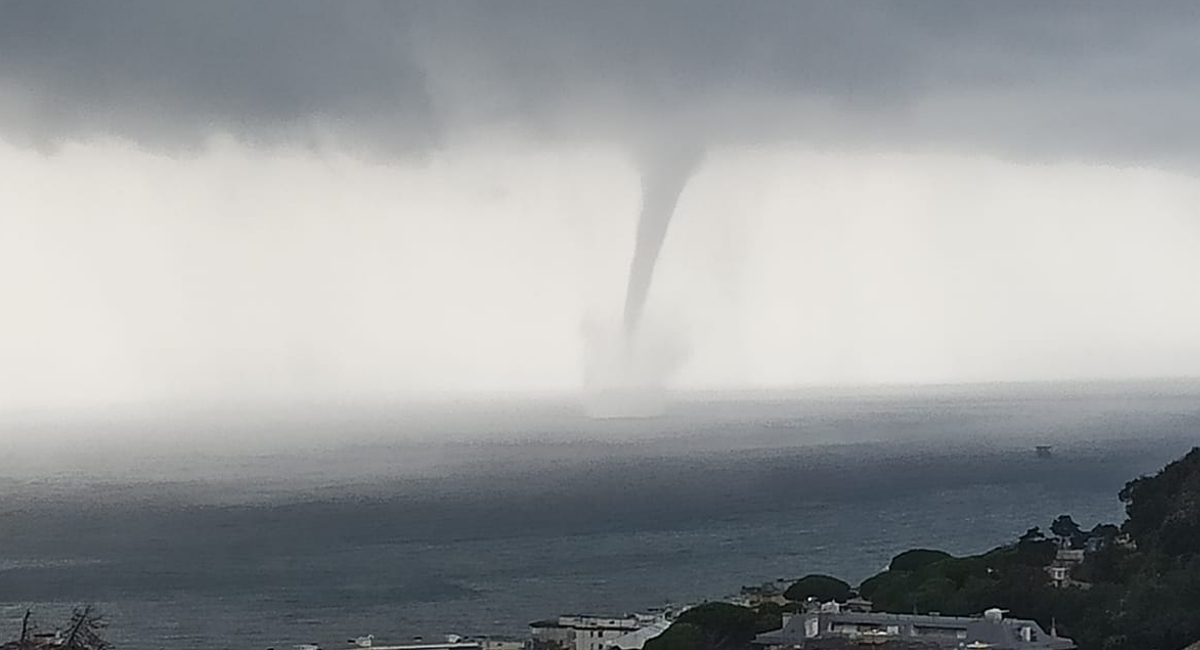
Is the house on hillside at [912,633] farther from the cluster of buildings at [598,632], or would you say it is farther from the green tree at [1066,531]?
the green tree at [1066,531]

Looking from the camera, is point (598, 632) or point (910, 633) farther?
point (598, 632)

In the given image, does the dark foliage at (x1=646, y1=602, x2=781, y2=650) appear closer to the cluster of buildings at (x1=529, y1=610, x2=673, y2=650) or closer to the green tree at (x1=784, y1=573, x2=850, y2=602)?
the cluster of buildings at (x1=529, y1=610, x2=673, y2=650)

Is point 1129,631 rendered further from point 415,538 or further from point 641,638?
point 415,538

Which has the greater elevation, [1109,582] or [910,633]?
[1109,582]

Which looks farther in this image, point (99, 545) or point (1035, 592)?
point (99, 545)

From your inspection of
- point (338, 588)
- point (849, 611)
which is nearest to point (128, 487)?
point (338, 588)

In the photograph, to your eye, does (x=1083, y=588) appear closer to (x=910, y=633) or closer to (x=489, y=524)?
(x=910, y=633)

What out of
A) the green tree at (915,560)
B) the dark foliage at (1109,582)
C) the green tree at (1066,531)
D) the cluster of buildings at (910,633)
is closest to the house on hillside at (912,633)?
the cluster of buildings at (910,633)

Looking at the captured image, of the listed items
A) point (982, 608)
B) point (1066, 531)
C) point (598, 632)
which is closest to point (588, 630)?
point (598, 632)
